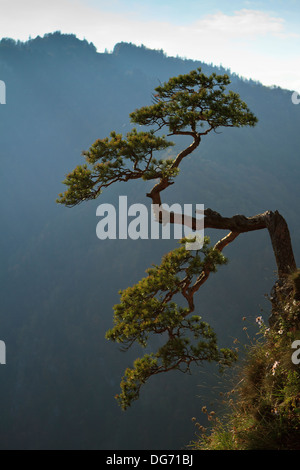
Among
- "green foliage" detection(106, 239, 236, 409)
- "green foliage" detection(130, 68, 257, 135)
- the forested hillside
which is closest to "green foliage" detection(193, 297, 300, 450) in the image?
"green foliage" detection(106, 239, 236, 409)

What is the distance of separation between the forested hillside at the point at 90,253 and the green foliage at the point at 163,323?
3305cm

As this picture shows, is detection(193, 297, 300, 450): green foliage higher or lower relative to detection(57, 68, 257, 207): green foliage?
lower

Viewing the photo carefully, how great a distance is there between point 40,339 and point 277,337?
80433 millimetres

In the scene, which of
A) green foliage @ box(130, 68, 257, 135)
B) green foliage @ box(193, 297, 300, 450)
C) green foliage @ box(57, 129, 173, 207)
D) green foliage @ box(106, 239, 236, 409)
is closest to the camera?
green foliage @ box(193, 297, 300, 450)

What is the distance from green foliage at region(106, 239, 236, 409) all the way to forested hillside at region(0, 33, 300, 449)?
33.0m

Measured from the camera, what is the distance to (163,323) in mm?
4645

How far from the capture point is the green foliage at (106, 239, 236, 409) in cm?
463

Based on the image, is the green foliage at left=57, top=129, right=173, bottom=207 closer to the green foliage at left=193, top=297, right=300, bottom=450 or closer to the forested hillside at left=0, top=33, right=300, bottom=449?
the green foliage at left=193, top=297, right=300, bottom=450

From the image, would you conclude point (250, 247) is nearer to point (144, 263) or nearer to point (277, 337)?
point (144, 263)

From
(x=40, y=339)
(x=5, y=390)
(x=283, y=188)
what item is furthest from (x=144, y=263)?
(x=283, y=188)

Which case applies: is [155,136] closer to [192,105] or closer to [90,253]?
[192,105]

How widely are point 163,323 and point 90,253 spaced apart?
84.6 m

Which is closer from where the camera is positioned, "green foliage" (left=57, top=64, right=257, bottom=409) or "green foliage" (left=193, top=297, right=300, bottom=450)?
"green foliage" (left=193, top=297, right=300, bottom=450)

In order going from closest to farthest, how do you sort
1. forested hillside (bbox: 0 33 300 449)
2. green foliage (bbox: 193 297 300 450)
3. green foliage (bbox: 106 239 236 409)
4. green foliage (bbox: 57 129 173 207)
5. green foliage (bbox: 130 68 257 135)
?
green foliage (bbox: 193 297 300 450), green foliage (bbox: 106 239 236 409), green foliage (bbox: 57 129 173 207), green foliage (bbox: 130 68 257 135), forested hillside (bbox: 0 33 300 449)
